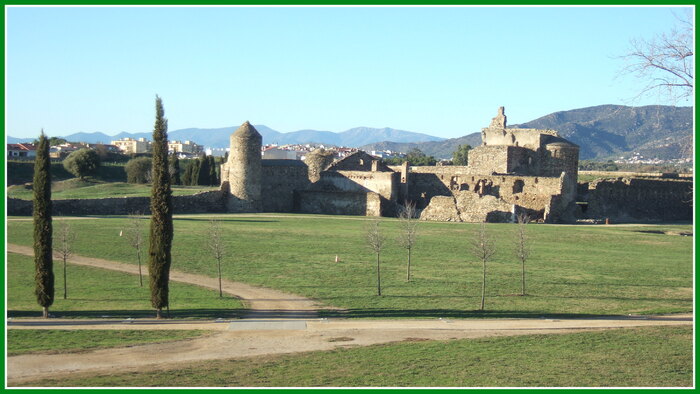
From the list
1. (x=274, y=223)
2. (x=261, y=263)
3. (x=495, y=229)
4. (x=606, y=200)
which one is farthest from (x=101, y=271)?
(x=606, y=200)

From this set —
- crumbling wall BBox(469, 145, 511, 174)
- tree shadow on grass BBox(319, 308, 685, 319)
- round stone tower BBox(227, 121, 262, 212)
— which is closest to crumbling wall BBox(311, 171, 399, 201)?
round stone tower BBox(227, 121, 262, 212)

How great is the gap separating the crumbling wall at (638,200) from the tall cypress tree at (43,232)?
3915 centimetres

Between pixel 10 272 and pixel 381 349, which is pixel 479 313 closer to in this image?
pixel 381 349

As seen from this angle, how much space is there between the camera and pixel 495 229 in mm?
48688

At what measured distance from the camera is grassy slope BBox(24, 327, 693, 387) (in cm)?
1861

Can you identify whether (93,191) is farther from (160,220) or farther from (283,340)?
(283,340)

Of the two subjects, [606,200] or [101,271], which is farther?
[606,200]

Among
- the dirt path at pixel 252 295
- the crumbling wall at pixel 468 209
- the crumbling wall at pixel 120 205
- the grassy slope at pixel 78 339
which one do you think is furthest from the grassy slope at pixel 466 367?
the crumbling wall at pixel 120 205

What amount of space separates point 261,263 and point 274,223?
14345 millimetres

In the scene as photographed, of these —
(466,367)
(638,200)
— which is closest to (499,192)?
(638,200)

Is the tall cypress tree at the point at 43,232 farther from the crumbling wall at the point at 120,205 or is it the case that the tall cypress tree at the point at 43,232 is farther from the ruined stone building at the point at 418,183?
the ruined stone building at the point at 418,183

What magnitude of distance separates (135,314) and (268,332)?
4.84 meters

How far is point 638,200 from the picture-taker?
60.5 m

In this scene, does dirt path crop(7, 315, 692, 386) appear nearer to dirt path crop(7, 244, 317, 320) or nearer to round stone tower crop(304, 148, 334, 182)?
dirt path crop(7, 244, 317, 320)
